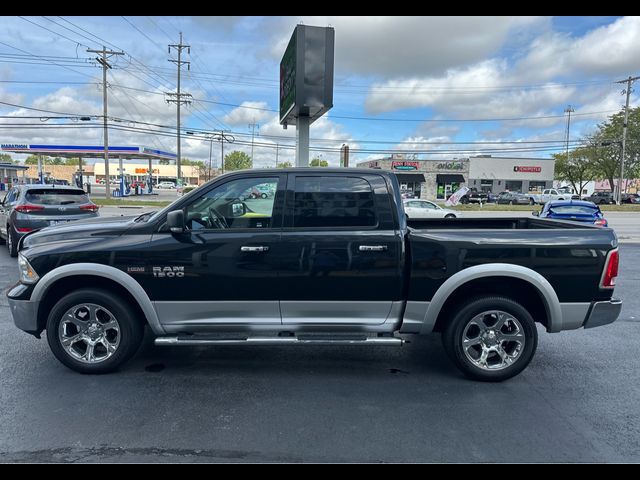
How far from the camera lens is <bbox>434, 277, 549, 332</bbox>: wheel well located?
4.05 m

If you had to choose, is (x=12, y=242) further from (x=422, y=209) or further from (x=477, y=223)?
(x=422, y=209)

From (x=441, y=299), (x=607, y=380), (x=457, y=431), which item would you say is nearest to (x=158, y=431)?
(x=457, y=431)

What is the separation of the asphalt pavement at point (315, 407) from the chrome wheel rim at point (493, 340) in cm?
22

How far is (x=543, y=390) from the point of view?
3.91m

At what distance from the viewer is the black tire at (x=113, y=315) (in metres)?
3.97

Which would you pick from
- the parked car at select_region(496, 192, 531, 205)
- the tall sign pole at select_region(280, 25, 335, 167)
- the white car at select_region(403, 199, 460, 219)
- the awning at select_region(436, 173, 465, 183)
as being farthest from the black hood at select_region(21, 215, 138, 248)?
the awning at select_region(436, 173, 465, 183)

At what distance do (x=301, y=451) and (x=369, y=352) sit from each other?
198 centimetres

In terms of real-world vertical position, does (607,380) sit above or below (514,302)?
below

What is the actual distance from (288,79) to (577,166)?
56677 millimetres

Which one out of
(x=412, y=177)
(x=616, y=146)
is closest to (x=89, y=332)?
(x=412, y=177)

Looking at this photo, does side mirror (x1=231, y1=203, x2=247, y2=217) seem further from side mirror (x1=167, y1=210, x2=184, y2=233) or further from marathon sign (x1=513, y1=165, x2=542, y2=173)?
marathon sign (x1=513, y1=165, x2=542, y2=173)

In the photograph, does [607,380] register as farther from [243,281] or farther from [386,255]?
[243,281]

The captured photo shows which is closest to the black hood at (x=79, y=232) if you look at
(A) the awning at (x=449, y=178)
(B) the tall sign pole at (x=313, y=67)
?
(B) the tall sign pole at (x=313, y=67)

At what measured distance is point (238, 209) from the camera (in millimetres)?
4223
